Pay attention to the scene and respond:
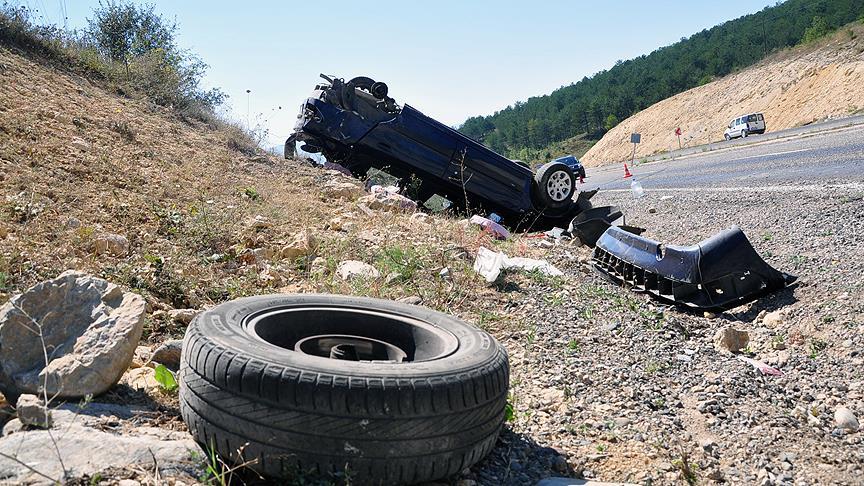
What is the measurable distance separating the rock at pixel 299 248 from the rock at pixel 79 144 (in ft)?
9.63

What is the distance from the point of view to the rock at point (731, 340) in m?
4.39

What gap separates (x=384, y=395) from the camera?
2404 mm

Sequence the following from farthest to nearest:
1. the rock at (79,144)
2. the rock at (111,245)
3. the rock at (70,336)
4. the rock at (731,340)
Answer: the rock at (79,144) → the rock at (111,245) → the rock at (731,340) → the rock at (70,336)

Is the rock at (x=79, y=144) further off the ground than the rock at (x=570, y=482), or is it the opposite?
the rock at (x=79, y=144)

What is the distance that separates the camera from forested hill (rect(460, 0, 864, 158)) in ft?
235

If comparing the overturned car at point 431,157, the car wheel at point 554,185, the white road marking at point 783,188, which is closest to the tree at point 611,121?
the white road marking at point 783,188

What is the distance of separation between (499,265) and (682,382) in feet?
7.10

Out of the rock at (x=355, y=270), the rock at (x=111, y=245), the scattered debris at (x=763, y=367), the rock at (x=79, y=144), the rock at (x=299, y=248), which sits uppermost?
the rock at (x=79, y=144)

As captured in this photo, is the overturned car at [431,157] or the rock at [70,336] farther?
the overturned car at [431,157]

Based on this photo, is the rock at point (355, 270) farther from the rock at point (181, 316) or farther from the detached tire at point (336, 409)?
the detached tire at point (336, 409)

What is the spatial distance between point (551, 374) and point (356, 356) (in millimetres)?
1194

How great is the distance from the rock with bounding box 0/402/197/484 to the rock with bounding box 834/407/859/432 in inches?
118

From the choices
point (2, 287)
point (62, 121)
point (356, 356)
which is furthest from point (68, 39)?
point (356, 356)

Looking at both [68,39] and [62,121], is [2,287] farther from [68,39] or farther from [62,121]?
[68,39]
